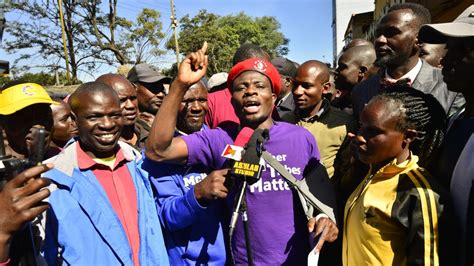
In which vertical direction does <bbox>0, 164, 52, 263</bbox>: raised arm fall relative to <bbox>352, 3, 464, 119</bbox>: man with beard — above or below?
below

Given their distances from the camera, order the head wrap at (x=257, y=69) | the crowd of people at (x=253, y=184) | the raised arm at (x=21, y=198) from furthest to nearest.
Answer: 1. the head wrap at (x=257, y=69)
2. the crowd of people at (x=253, y=184)
3. the raised arm at (x=21, y=198)

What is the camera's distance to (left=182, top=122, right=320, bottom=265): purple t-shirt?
256 cm

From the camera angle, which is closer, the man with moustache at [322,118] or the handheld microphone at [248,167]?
the handheld microphone at [248,167]

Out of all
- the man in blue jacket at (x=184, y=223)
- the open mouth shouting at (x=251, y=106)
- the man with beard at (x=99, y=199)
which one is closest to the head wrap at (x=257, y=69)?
the open mouth shouting at (x=251, y=106)

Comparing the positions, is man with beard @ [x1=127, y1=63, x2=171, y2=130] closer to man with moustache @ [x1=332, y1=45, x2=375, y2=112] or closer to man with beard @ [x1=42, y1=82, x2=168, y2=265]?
man with beard @ [x1=42, y1=82, x2=168, y2=265]

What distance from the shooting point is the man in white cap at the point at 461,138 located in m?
2.02

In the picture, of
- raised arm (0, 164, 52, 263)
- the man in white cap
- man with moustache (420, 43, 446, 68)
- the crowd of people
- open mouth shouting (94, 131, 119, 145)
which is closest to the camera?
raised arm (0, 164, 52, 263)

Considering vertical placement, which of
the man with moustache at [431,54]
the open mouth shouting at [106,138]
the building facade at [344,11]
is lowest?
the open mouth shouting at [106,138]

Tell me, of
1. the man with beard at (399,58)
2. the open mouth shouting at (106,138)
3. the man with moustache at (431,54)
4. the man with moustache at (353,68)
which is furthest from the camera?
the man with moustache at (353,68)

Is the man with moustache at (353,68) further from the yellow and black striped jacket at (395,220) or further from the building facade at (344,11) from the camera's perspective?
the building facade at (344,11)

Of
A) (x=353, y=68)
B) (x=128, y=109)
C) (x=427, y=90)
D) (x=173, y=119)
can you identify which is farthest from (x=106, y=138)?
(x=353, y=68)

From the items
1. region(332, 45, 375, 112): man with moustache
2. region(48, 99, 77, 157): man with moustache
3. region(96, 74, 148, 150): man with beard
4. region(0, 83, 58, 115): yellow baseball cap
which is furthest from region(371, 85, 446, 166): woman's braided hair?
region(48, 99, 77, 157): man with moustache

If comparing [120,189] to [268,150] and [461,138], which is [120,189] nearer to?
[268,150]

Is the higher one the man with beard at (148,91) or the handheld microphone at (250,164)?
the man with beard at (148,91)
